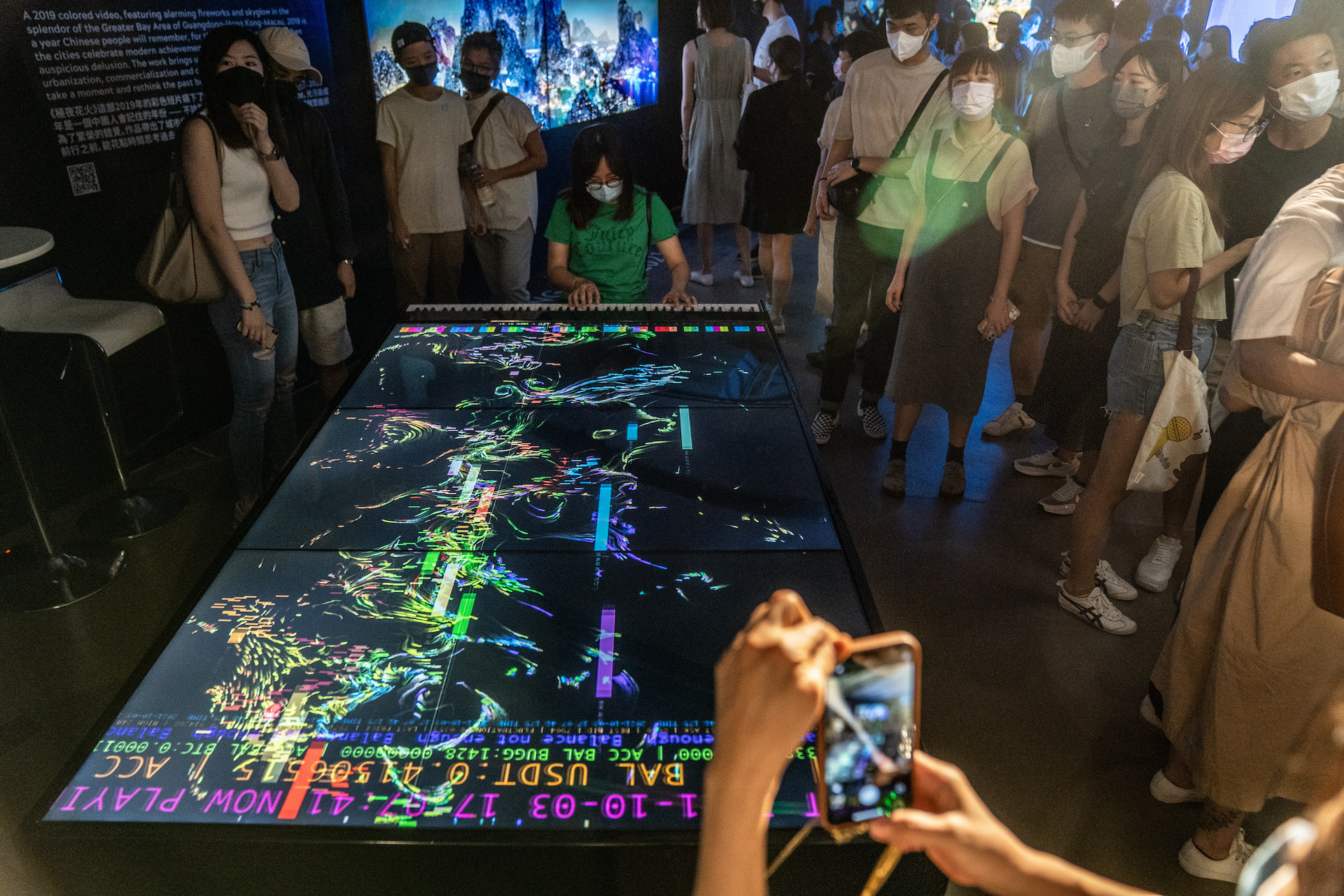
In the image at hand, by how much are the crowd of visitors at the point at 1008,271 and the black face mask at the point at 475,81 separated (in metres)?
0.01

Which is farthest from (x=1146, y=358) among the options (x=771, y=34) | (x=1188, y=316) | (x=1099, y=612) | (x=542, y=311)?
(x=771, y=34)

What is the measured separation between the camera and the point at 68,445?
335 centimetres

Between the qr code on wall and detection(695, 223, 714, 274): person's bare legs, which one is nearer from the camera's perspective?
the qr code on wall

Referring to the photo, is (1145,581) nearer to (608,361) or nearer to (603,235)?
(608,361)

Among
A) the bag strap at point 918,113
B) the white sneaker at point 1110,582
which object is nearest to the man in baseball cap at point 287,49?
the bag strap at point 918,113

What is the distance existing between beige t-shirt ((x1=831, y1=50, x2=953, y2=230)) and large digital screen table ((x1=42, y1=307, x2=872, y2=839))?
1374 mm

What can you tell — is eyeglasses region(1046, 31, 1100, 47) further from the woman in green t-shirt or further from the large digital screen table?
the large digital screen table

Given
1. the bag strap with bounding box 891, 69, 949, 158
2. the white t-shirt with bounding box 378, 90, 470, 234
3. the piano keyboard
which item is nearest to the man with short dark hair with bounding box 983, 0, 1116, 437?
the bag strap with bounding box 891, 69, 949, 158

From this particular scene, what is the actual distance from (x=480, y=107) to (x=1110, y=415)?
119 inches

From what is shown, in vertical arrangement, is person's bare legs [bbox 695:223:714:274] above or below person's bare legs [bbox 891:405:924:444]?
above

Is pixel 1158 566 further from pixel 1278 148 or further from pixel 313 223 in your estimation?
pixel 313 223

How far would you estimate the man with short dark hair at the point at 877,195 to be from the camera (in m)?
3.33

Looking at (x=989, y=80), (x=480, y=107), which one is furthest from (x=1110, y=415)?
(x=480, y=107)

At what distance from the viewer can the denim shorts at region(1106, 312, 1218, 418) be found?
7.77 feet
